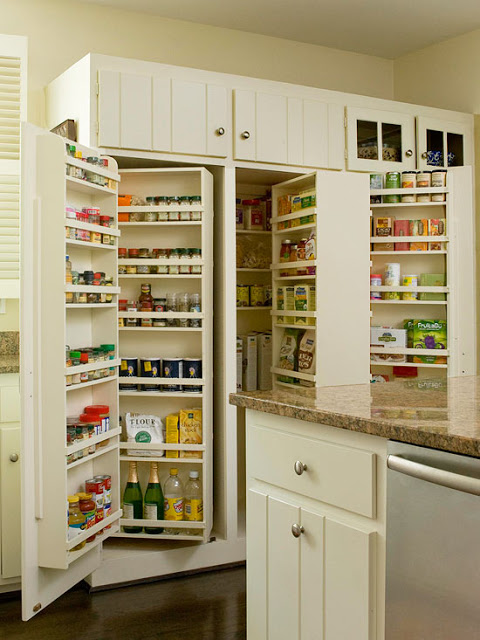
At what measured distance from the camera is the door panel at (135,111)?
335 cm

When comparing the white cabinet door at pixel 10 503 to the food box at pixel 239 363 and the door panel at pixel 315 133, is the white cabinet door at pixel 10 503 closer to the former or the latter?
the food box at pixel 239 363

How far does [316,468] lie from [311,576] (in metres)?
0.27

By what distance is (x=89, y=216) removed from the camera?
310 cm

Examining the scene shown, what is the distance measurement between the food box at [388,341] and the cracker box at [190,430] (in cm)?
114

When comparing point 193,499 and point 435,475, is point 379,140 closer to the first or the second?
point 193,499

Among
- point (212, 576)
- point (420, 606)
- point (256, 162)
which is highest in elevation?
point (256, 162)

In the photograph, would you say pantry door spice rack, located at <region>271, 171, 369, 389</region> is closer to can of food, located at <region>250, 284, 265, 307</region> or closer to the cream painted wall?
can of food, located at <region>250, 284, 265, 307</region>

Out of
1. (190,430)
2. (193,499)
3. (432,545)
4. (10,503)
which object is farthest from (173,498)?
(432,545)

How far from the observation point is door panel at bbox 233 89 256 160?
358 cm

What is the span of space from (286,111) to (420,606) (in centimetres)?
276

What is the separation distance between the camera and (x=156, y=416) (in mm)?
3604

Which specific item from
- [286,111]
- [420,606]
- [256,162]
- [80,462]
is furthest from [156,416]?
[420,606]

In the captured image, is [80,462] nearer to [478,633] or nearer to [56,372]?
[56,372]

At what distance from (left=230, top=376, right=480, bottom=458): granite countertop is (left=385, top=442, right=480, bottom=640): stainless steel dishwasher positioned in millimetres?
39
